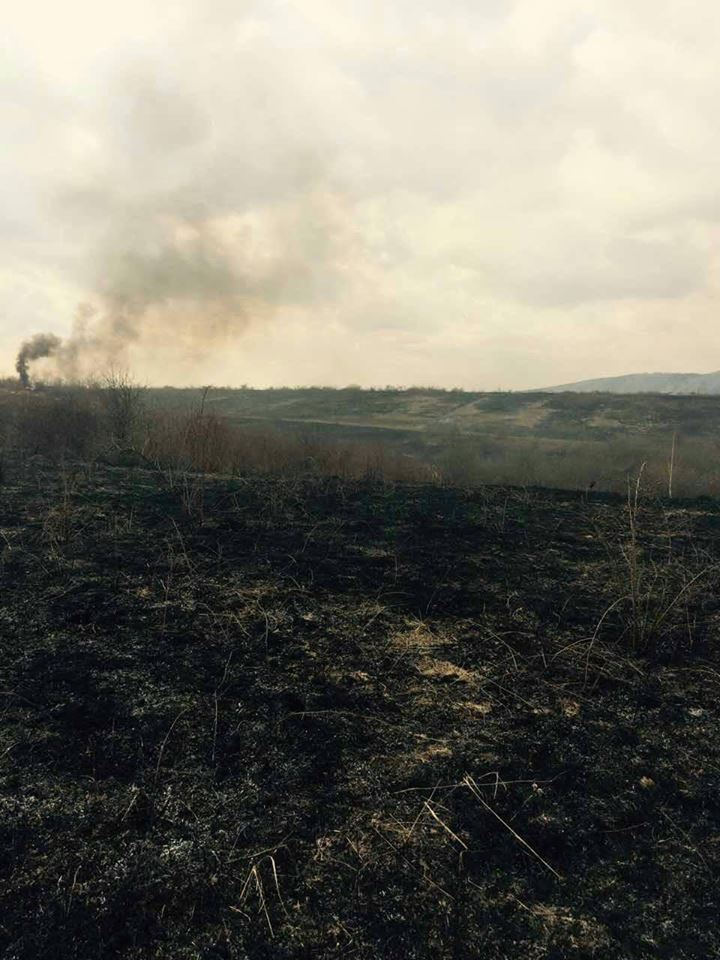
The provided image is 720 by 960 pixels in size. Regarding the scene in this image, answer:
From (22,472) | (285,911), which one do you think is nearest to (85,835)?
(285,911)

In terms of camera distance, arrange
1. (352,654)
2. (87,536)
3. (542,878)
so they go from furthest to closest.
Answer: (87,536)
(352,654)
(542,878)

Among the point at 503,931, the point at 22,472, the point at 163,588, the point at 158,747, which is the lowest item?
the point at 503,931

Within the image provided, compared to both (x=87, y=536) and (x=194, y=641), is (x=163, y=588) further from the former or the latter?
(x=87, y=536)

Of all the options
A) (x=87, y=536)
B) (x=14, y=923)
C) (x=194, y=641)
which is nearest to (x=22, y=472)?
(x=87, y=536)

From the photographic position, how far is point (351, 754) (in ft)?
6.97

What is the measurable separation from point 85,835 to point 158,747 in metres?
0.39

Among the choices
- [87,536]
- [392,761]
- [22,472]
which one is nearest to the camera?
[392,761]

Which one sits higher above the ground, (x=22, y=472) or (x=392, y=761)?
(x=22, y=472)

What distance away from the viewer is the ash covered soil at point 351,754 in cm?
154

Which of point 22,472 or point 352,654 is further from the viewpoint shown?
point 22,472

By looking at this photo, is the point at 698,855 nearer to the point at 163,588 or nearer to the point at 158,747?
the point at 158,747

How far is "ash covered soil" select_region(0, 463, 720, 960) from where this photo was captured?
60.8 inches

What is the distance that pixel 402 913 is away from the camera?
5.11 feet

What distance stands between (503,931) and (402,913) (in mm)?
261
